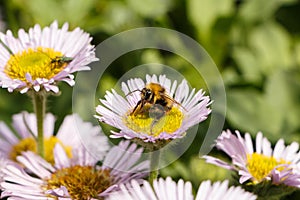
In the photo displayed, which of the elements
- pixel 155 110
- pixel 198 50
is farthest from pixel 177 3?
pixel 155 110

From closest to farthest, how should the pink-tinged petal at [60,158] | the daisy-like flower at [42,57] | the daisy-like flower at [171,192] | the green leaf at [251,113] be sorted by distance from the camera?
the daisy-like flower at [171,192] → the daisy-like flower at [42,57] → the pink-tinged petal at [60,158] → the green leaf at [251,113]

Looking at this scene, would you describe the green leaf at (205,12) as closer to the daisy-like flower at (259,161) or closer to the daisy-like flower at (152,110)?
the daisy-like flower at (259,161)

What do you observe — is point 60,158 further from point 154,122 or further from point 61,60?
point 154,122

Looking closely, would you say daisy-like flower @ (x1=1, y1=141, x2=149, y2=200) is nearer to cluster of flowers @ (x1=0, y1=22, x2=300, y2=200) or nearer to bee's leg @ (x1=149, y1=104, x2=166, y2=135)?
cluster of flowers @ (x1=0, y1=22, x2=300, y2=200)

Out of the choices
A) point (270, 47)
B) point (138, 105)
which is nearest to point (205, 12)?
point (270, 47)

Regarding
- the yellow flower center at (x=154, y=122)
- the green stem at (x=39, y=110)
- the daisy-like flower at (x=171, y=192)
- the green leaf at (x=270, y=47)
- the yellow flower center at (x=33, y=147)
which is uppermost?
the green leaf at (x=270, y=47)

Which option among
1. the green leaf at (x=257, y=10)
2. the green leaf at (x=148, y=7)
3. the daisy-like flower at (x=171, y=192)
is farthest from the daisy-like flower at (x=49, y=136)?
the green leaf at (x=257, y=10)
